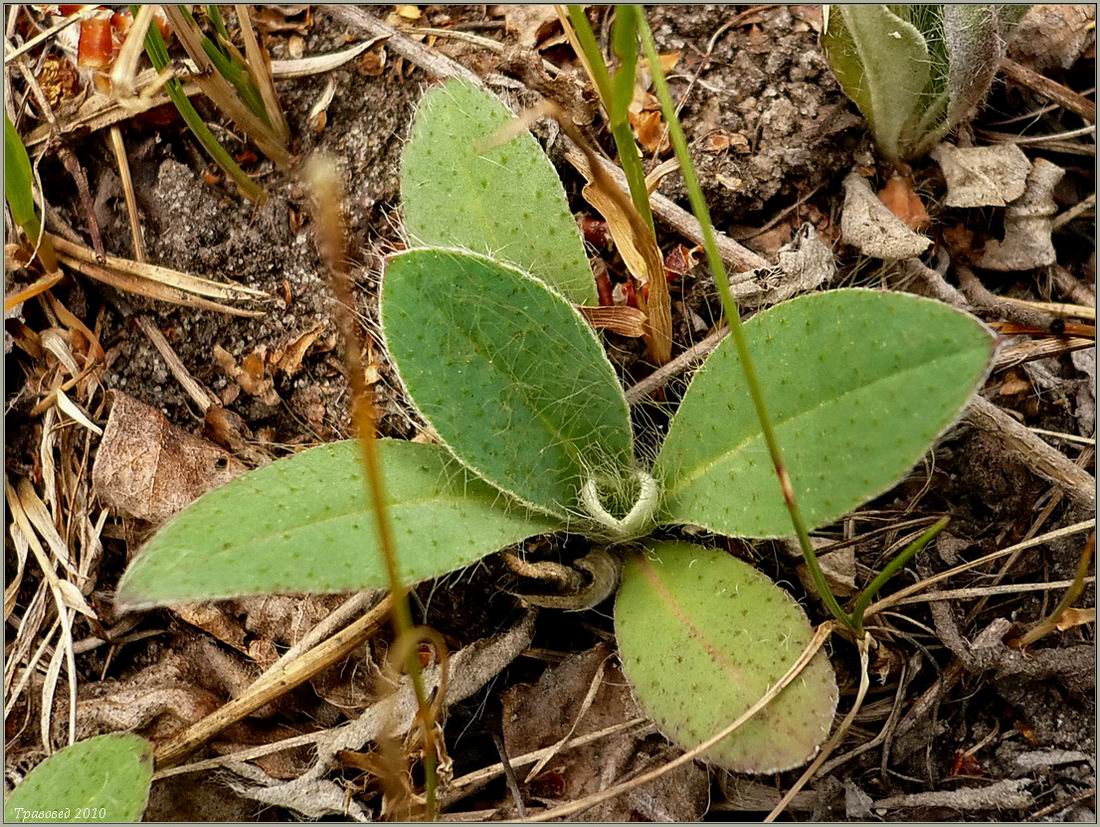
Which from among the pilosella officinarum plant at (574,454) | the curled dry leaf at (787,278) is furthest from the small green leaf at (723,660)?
the curled dry leaf at (787,278)

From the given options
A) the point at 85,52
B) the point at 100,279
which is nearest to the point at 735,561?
the point at 100,279

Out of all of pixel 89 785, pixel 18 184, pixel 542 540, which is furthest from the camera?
pixel 18 184

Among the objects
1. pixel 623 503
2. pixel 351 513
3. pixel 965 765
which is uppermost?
pixel 351 513

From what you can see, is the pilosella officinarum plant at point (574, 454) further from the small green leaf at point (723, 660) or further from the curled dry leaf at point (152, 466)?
the curled dry leaf at point (152, 466)

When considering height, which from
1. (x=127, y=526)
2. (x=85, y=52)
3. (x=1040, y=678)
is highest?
(x=85, y=52)

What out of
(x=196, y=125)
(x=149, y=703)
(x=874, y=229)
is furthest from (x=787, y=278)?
(x=149, y=703)

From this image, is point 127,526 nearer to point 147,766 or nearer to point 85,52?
point 147,766

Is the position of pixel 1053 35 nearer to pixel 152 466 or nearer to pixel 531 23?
pixel 531 23
